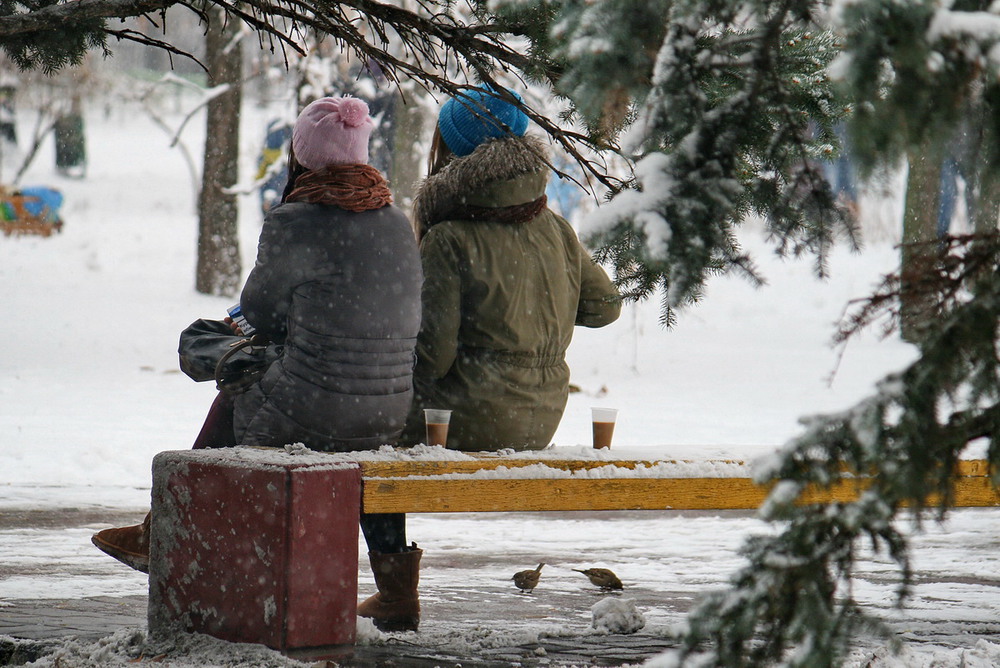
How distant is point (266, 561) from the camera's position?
136 inches

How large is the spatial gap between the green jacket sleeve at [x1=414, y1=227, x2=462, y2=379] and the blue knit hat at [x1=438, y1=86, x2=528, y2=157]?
34 cm

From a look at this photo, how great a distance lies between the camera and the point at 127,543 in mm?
4098

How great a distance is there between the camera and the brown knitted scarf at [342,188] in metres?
3.79

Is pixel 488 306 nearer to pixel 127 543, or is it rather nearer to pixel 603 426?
pixel 603 426

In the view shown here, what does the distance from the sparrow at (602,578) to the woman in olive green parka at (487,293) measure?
89 centimetres

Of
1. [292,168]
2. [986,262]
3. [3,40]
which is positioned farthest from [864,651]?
[3,40]

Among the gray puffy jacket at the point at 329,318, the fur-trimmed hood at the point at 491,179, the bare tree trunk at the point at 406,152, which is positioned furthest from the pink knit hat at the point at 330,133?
the bare tree trunk at the point at 406,152

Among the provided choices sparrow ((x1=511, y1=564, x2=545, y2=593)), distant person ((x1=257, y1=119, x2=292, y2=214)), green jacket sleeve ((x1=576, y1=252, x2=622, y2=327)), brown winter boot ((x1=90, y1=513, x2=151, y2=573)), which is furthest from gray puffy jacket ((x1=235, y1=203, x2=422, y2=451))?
distant person ((x1=257, y1=119, x2=292, y2=214))

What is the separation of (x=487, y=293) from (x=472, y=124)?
62 centimetres

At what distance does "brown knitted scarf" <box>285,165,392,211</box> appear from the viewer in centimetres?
379

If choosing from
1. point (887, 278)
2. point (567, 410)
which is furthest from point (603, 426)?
point (567, 410)

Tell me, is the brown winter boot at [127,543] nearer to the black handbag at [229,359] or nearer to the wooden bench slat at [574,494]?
the black handbag at [229,359]

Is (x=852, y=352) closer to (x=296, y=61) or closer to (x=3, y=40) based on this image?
(x=296, y=61)

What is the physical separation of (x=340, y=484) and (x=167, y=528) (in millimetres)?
656
